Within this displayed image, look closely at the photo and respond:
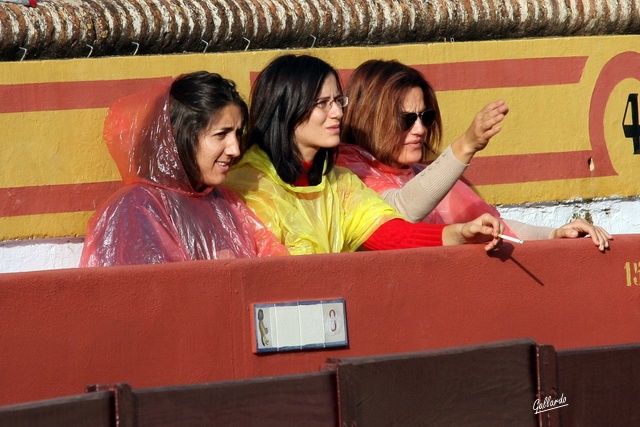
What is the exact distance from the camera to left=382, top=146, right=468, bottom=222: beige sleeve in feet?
15.0

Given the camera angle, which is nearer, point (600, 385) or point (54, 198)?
point (600, 385)

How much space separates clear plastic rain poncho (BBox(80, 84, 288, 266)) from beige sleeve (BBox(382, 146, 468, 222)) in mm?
578

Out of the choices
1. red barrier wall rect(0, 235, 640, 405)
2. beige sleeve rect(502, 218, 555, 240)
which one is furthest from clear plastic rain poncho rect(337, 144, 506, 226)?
red barrier wall rect(0, 235, 640, 405)

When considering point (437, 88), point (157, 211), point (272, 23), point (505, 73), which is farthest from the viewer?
point (505, 73)

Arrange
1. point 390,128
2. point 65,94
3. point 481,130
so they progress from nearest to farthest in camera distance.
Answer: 1. point 481,130
2. point 65,94
3. point 390,128

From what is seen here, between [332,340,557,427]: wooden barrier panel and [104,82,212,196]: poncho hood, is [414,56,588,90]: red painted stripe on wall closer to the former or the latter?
[104,82,212,196]: poncho hood

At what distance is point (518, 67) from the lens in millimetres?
5730

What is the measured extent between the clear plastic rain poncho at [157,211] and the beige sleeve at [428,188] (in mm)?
578

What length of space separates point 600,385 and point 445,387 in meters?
0.68

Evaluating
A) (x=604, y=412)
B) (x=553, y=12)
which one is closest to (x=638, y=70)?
(x=553, y=12)

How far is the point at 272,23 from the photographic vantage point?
539 cm

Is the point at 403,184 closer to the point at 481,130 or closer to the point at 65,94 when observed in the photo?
the point at 481,130

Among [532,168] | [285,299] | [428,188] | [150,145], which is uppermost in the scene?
[532,168]

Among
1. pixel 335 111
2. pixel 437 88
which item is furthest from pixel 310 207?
pixel 437 88
